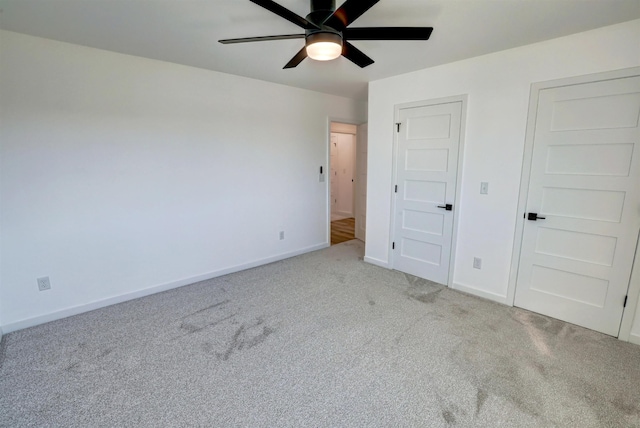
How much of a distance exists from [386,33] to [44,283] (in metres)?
3.36

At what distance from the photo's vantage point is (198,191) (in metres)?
3.28

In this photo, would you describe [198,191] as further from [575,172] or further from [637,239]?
[637,239]

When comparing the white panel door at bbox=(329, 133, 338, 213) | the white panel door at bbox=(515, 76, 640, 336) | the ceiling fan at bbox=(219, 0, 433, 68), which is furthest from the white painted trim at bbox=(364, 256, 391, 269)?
the white panel door at bbox=(329, 133, 338, 213)

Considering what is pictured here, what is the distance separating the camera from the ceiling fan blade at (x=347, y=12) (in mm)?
1409

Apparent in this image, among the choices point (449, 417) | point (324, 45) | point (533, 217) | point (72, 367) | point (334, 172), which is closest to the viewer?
point (449, 417)

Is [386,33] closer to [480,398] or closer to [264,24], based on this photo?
[264,24]

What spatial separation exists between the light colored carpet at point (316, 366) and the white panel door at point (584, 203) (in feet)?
1.01

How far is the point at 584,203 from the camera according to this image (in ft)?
7.74

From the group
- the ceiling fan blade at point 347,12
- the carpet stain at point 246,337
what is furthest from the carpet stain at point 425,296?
the ceiling fan blade at point 347,12

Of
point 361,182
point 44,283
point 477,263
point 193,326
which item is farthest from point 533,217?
point 44,283

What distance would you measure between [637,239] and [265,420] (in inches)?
115

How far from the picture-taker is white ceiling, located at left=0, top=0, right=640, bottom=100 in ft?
6.10

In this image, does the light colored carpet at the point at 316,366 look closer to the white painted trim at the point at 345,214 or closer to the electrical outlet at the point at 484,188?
the electrical outlet at the point at 484,188

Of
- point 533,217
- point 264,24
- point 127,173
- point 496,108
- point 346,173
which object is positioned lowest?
point 533,217
